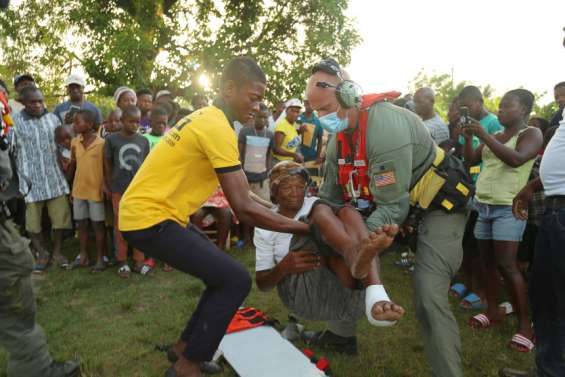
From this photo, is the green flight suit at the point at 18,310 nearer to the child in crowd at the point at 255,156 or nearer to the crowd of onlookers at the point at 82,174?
the crowd of onlookers at the point at 82,174

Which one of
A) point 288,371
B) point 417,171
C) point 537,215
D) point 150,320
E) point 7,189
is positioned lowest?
point 150,320

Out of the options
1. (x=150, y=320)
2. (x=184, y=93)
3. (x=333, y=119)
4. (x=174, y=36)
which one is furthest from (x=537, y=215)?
(x=174, y=36)

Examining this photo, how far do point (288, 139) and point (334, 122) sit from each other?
4.71 m

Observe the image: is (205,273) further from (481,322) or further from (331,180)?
(481,322)

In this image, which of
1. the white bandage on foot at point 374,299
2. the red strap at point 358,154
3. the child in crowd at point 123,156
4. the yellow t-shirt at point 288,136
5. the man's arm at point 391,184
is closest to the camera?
the white bandage on foot at point 374,299

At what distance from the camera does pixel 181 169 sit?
9.61ft

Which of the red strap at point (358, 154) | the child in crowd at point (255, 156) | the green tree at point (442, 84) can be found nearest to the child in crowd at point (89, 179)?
the child in crowd at point (255, 156)

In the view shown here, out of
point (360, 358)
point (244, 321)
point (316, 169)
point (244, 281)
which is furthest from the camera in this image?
point (316, 169)

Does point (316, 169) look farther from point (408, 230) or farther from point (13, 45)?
point (13, 45)

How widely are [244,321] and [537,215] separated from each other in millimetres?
3256

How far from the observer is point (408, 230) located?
314cm

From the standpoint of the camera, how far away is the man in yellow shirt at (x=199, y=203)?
278cm

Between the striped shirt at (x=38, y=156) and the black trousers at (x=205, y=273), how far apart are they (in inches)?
148

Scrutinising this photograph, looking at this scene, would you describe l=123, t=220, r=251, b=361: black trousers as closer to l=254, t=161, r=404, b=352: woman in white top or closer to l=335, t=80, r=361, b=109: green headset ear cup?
l=254, t=161, r=404, b=352: woman in white top
